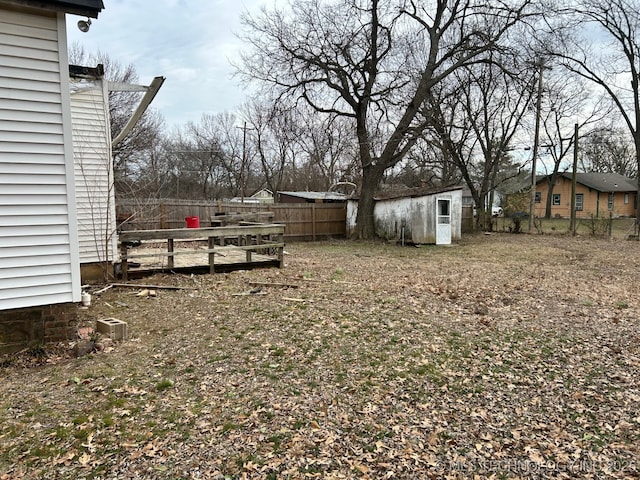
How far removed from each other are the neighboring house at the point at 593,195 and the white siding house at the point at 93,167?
3924 cm

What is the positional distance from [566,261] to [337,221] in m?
9.49

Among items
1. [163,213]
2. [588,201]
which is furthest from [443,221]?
[588,201]

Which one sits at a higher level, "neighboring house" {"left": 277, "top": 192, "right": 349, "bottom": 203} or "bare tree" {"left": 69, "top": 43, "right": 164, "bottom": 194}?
"bare tree" {"left": 69, "top": 43, "right": 164, "bottom": 194}

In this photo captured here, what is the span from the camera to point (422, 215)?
15.7m

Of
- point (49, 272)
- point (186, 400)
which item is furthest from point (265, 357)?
point (49, 272)

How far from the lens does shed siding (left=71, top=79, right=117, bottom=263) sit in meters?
6.86

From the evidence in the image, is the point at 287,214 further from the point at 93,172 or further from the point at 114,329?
the point at 114,329

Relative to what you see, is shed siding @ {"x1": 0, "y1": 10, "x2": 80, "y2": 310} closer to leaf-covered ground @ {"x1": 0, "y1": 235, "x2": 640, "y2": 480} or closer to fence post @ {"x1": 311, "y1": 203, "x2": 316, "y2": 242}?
leaf-covered ground @ {"x1": 0, "y1": 235, "x2": 640, "y2": 480}

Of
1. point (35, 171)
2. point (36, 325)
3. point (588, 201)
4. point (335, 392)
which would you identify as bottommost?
point (335, 392)

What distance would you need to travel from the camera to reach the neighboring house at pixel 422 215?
1557 centimetres

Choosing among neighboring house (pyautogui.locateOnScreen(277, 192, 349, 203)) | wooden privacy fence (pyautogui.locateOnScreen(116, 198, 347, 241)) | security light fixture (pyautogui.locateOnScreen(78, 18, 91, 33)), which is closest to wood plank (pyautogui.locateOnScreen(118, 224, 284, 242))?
security light fixture (pyautogui.locateOnScreen(78, 18, 91, 33))

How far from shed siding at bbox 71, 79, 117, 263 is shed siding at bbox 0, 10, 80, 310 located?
2925 millimetres

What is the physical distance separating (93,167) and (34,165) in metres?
3.40

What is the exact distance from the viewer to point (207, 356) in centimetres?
433
